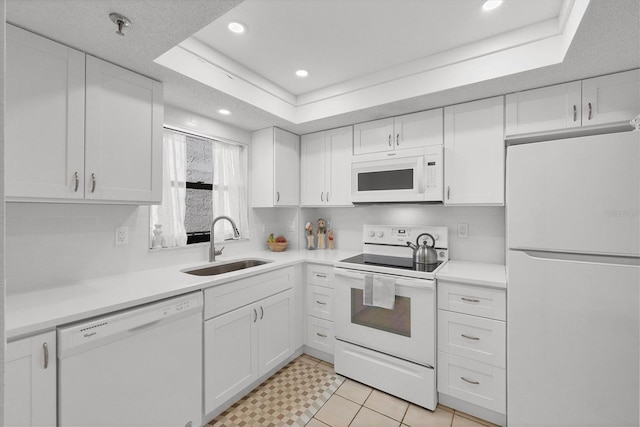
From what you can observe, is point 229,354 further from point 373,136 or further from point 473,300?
point 373,136

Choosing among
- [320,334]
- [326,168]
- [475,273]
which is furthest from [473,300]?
[326,168]

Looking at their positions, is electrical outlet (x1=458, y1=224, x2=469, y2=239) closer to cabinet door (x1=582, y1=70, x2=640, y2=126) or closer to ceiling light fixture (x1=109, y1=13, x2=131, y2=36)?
cabinet door (x1=582, y1=70, x2=640, y2=126)

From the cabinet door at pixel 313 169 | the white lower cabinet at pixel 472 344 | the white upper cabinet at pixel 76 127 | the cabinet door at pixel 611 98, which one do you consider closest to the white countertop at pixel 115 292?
the white lower cabinet at pixel 472 344

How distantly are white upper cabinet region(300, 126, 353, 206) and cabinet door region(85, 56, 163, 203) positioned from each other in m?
1.56

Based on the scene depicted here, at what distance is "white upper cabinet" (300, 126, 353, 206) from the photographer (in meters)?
2.90

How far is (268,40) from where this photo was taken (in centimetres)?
191

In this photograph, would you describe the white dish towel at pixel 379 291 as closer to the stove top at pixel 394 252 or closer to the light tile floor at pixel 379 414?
the stove top at pixel 394 252

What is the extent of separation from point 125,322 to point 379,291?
160 centimetres

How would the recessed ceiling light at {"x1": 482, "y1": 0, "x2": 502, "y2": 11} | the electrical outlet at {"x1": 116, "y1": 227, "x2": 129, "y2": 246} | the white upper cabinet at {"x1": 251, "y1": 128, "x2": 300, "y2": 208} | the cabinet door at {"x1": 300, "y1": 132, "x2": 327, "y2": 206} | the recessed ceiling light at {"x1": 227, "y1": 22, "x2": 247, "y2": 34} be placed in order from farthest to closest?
the cabinet door at {"x1": 300, "y1": 132, "x2": 327, "y2": 206} → the white upper cabinet at {"x1": 251, "y1": 128, "x2": 300, "y2": 208} → the electrical outlet at {"x1": 116, "y1": 227, "x2": 129, "y2": 246} → the recessed ceiling light at {"x1": 227, "y1": 22, "x2": 247, "y2": 34} → the recessed ceiling light at {"x1": 482, "y1": 0, "x2": 502, "y2": 11}

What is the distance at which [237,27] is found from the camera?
1.78 m

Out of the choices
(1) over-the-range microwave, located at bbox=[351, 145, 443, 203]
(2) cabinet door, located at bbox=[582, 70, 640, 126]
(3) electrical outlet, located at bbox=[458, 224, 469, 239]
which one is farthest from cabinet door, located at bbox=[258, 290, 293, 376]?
(2) cabinet door, located at bbox=[582, 70, 640, 126]

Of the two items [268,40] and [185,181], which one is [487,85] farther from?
[185,181]

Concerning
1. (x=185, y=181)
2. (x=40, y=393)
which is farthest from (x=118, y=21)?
(x=40, y=393)

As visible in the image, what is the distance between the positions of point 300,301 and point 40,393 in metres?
1.78
